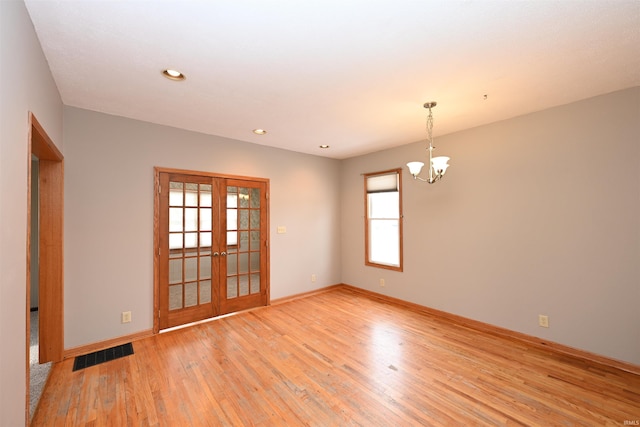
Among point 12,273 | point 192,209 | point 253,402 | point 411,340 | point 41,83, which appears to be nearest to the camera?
point 12,273

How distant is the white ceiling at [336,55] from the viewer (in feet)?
5.12

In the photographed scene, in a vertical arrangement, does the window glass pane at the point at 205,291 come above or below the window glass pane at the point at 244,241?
below

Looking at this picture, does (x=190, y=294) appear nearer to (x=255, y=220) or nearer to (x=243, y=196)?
(x=255, y=220)

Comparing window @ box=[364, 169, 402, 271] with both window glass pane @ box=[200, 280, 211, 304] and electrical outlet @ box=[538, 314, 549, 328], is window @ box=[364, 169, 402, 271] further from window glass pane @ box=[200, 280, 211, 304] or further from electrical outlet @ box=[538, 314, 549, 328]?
window glass pane @ box=[200, 280, 211, 304]

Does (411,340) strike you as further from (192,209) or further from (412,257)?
(192,209)

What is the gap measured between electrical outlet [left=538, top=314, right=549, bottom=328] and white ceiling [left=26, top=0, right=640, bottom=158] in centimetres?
231

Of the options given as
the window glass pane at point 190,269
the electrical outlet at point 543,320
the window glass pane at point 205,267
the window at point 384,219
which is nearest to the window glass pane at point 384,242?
the window at point 384,219

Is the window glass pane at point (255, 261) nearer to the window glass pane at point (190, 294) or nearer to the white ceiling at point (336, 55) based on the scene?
the window glass pane at point (190, 294)

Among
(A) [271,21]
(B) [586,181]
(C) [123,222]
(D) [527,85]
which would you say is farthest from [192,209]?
(B) [586,181]

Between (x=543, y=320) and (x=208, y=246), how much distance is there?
13.8 ft

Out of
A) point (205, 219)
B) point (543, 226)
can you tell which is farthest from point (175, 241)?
point (543, 226)

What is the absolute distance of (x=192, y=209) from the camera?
12.0ft

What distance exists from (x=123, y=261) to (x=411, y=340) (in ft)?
11.5

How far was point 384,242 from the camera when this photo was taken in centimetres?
479
